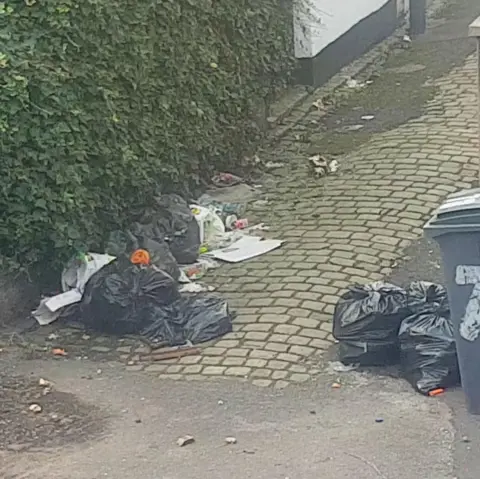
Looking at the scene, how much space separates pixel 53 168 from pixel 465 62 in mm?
7223

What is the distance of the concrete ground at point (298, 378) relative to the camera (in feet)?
16.0

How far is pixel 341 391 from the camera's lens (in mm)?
5527

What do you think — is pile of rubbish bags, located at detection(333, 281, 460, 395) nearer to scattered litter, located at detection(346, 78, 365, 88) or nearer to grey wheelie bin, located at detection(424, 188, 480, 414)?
grey wheelie bin, located at detection(424, 188, 480, 414)

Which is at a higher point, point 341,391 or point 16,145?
point 16,145

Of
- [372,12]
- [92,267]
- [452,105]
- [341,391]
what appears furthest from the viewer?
[372,12]

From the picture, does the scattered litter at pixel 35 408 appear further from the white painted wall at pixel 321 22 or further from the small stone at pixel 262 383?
the white painted wall at pixel 321 22

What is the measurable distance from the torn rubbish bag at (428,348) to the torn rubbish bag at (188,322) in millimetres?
1187

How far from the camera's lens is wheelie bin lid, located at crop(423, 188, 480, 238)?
4.77 meters

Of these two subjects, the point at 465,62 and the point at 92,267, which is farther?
the point at 465,62

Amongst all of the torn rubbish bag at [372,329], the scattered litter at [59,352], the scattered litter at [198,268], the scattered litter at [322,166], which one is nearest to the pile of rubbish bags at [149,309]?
the scattered litter at [59,352]

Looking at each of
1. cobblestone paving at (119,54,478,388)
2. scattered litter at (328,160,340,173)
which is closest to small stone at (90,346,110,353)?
cobblestone paving at (119,54,478,388)

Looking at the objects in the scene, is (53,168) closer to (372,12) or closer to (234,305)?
(234,305)

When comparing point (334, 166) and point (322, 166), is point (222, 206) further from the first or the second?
point (334, 166)

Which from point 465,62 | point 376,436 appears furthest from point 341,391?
point 465,62
